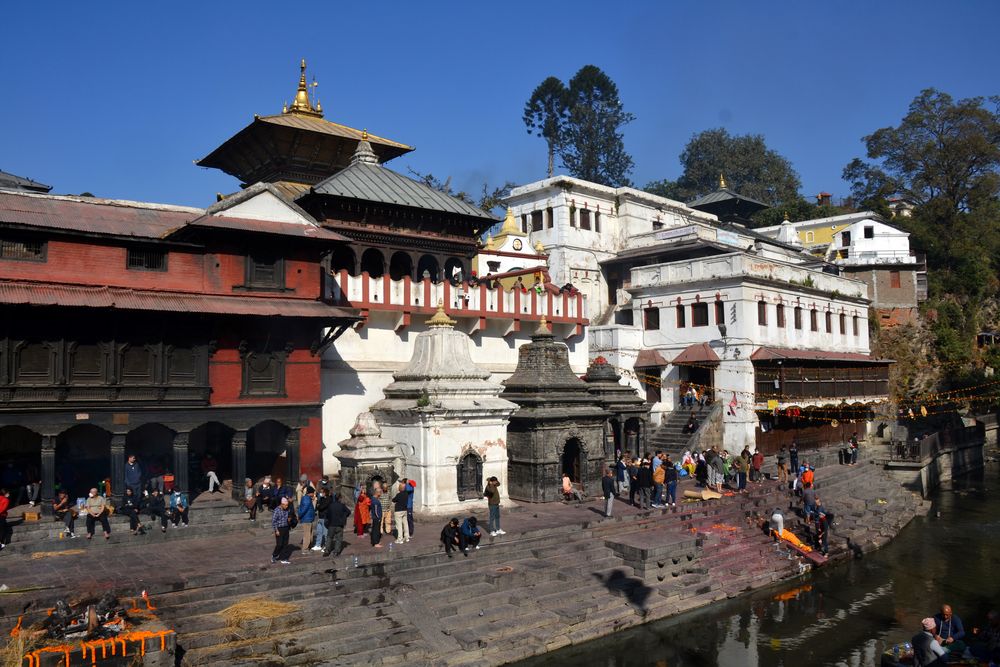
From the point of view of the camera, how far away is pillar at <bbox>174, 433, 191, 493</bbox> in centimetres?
2025

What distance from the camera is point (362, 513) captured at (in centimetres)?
Result: 1842

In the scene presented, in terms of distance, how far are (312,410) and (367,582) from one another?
8.28 metres

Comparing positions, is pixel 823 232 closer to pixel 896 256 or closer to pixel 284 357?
pixel 896 256

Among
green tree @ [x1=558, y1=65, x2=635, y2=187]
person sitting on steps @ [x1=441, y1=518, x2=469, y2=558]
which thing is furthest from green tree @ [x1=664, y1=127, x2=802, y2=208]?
person sitting on steps @ [x1=441, y1=518, x2=469, y2=558]

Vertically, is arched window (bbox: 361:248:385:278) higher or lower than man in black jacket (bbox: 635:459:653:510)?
higher

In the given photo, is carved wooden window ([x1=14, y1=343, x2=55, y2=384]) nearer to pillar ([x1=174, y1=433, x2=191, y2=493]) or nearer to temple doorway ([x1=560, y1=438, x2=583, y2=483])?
pillar ([x1=174, y1=433, x2=191, y2=493])

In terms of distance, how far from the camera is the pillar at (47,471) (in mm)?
18641

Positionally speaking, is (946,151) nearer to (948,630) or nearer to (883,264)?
(883,264)

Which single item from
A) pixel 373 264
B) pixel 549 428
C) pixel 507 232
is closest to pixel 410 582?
pixel 549 428

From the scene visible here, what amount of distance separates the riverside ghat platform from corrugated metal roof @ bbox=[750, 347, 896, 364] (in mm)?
11784

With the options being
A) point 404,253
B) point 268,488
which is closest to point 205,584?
point 268,488

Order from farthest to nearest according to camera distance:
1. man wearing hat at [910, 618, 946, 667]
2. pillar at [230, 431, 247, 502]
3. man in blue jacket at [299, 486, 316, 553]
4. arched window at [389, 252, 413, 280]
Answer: arched window at [389, 252, 413, 280] → pillar at [230, 431, 247, 502] → man in blue jacket at [299, 486, 316, 553] → man wearing hat at [910, 618, 946, 667]

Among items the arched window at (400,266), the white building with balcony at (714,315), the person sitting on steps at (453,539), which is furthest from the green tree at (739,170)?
the person sitting on steps at (453,539)

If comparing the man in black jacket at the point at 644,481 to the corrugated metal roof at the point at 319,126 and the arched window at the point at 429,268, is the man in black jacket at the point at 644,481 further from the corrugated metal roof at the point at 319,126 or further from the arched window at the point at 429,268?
the corrugated metal roof at the point at 319,126
